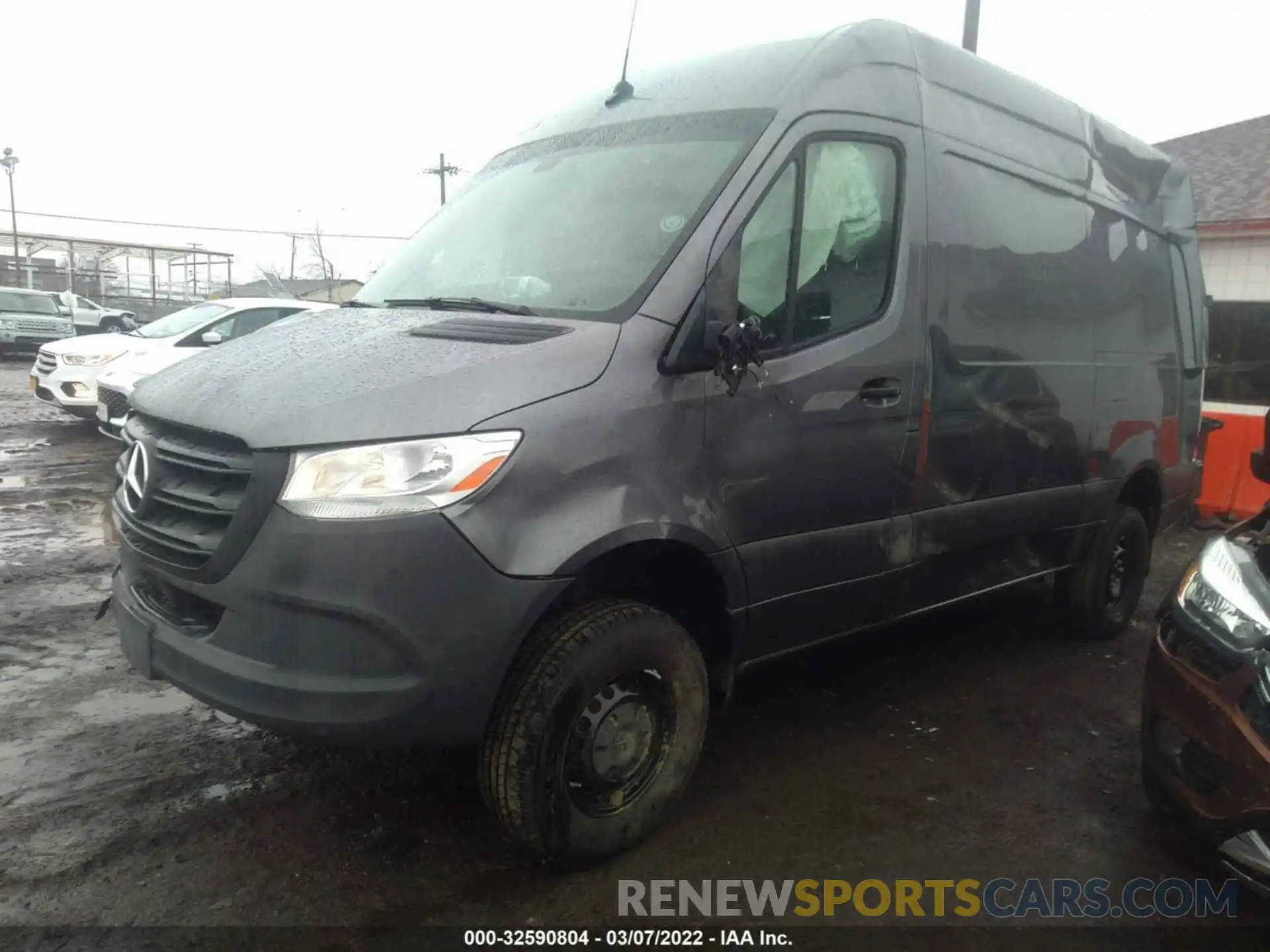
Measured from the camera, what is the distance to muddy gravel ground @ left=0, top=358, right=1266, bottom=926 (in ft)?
8.71

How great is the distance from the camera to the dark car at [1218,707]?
2414 millimetres

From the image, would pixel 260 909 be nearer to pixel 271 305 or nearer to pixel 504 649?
pixel 504 649

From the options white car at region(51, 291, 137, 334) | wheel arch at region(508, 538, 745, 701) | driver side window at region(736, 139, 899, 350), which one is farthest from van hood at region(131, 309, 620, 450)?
white car at region(51, 291, 137, 334)

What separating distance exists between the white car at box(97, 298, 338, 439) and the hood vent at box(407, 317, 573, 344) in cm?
559

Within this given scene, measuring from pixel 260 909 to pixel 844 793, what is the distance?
191 cm

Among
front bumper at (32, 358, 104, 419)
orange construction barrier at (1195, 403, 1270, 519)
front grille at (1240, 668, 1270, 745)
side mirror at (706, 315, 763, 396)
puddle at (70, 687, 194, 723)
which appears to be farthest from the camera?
front bumper at (32, 358, 104, 419)

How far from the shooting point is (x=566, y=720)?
8.47ft

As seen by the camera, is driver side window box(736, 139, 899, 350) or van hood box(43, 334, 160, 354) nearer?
driver side window box(736, 139, 899, 350)

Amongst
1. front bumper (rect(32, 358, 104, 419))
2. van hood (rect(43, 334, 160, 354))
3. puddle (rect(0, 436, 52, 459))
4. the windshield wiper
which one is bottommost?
puddle (rect(0, 436, 52, 459))

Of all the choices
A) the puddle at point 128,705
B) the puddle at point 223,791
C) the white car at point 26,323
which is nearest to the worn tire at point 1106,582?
the puddle at point 223,791

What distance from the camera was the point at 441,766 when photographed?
339cm

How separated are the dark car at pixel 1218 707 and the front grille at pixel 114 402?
8503 mm

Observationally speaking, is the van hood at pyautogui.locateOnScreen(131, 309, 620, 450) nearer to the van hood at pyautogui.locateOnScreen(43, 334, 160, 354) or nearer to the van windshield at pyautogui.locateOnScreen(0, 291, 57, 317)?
the van hood at pyautogui.locateOnScreen(43, 334, 160, 354)

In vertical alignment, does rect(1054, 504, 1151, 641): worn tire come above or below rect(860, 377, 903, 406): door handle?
below
